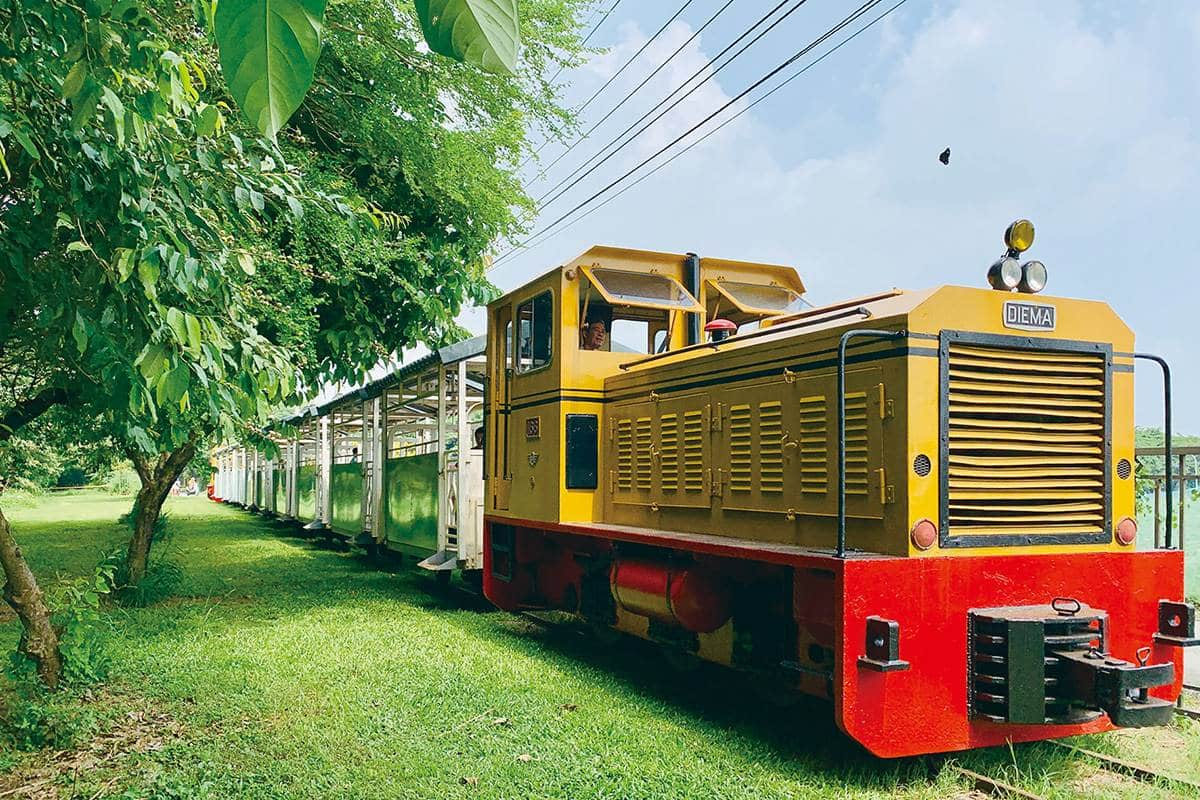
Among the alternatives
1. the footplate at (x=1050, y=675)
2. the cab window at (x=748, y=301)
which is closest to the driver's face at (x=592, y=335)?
the cab window at (x=748, y=301)

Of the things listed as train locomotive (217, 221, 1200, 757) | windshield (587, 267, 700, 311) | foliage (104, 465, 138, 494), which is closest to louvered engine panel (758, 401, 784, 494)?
train locomotive (217, 221, 1200, 757)

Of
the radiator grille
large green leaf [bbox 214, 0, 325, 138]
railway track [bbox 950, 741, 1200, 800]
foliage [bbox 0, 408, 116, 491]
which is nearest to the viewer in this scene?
large green leaf [bbox 214, 0, 325, 138]

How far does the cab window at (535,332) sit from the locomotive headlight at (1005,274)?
358 cm

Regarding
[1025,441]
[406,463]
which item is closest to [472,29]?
[1025,441]

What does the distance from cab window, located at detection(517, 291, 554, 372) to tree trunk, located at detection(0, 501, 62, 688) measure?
3.85 metres

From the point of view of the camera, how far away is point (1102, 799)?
4234 millimetres

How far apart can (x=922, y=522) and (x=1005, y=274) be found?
1.38 m

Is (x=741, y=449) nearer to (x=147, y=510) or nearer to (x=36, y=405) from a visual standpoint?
(x=36, y=405)

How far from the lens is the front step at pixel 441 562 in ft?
33.4

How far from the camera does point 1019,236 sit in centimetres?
512

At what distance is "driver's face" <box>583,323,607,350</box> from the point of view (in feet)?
25.5

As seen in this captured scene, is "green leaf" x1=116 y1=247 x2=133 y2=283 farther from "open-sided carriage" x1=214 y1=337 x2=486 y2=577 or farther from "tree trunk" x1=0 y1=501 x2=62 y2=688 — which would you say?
"open-sided carriage" x1=214 y1=337 x2=486 y2=577

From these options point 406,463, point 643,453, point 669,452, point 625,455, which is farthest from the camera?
point 406,463

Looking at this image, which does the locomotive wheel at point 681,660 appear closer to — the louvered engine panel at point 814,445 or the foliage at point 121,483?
the louvered engine panel at point 814,445
